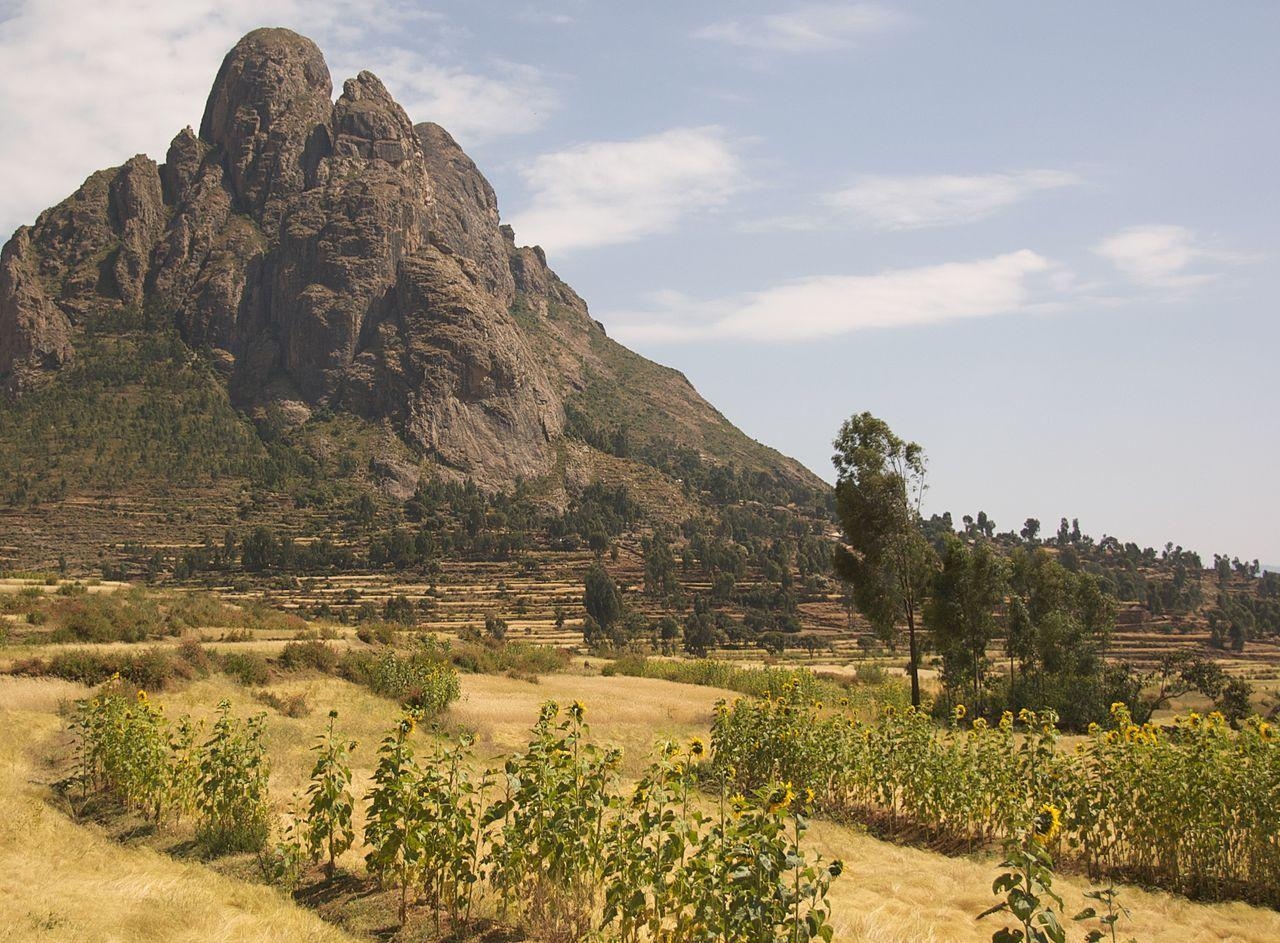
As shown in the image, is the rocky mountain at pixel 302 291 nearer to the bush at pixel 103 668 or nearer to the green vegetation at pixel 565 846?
the bush at pixel 103 668

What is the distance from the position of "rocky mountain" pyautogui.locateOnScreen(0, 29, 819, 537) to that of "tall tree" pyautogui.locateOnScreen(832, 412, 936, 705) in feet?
296

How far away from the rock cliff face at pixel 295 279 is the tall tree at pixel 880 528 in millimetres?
→ 98051

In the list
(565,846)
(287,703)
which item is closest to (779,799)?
(565,846)

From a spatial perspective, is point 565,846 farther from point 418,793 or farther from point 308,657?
point 308,657

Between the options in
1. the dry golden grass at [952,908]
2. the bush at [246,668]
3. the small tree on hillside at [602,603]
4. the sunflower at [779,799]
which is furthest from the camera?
the small tree on hillside at [602,603]

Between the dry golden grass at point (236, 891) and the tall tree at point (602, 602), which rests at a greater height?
the dry golden grass at point (236, 891)

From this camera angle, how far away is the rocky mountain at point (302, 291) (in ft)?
403

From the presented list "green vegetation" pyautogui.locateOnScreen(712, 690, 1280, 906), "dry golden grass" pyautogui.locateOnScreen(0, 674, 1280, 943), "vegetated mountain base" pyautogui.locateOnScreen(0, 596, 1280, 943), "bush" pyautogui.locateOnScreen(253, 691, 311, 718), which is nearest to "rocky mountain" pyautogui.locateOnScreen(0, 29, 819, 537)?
"bush" pyautogui.locateOnScreen(253, 691, 311, 718)

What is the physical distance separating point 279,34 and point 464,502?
346 feet

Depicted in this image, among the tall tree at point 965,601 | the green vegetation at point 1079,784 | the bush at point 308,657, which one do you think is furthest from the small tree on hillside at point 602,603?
the green vegetation at point 1079,784

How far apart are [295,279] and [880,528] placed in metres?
A: 124

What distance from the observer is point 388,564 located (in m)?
84.4

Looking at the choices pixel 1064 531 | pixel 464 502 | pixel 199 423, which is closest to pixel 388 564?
pixel 464 502

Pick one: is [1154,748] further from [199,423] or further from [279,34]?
[279,34]
